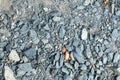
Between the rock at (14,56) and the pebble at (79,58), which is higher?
the rock at (14,56)

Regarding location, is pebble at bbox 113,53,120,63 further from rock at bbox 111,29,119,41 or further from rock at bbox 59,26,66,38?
rock at bbox 59,26,66,38

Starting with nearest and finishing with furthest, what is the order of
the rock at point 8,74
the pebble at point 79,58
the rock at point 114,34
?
1. the rock at point 8,74
2. the pebble at point 79,58
3. the rock at point 114,34

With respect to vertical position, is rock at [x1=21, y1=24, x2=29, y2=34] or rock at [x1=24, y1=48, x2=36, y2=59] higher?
rock at [x1=21, y1=24, x2=29, y2=34]

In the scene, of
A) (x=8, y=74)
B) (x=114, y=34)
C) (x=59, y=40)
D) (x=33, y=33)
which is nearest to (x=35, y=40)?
(x=33, y=33)

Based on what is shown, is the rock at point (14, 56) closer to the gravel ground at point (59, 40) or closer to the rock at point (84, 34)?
the gravel ground at point (59, 40)

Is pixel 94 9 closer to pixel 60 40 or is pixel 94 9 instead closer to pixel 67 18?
pixel 67 18

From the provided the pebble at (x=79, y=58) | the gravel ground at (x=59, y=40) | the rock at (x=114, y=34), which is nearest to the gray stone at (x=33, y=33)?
the gravel ground at (x=59, y=40)

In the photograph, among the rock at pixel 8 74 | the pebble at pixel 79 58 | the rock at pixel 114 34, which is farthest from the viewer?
the rock at pixel 114 34

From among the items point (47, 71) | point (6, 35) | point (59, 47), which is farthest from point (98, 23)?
point (6, 35)

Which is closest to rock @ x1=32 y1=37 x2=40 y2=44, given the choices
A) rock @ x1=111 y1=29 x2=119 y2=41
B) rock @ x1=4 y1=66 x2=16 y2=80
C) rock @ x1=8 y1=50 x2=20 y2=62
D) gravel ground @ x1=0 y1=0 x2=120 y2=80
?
gravel ground @ x1=0 y1=0 x2=120 y2=80
